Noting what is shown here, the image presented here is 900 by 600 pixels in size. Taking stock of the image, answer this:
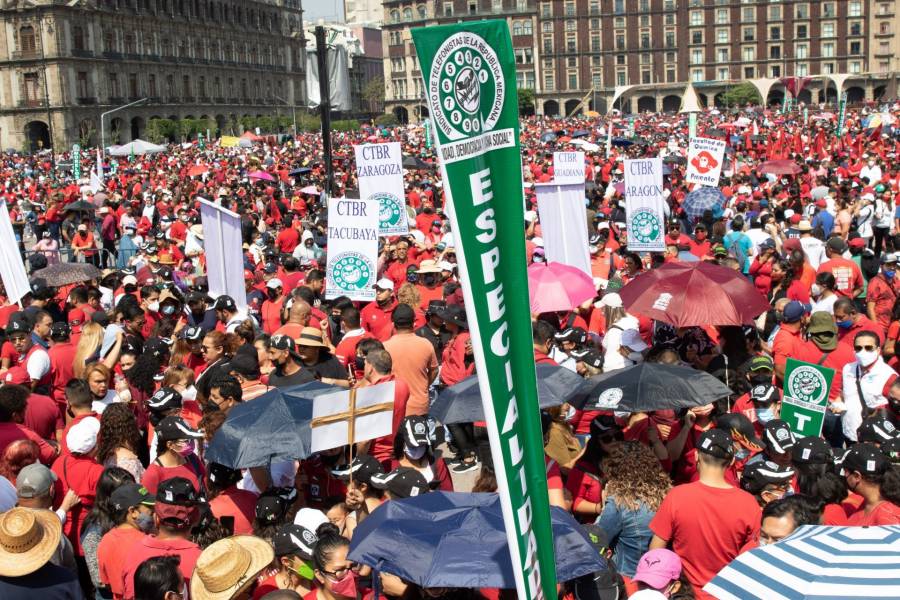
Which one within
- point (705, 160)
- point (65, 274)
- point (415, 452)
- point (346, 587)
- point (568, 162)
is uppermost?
point (568, 162)

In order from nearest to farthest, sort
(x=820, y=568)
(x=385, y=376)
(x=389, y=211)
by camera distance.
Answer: (x=820, y=568) < (x=385, y=376) < (x=389, y=211)

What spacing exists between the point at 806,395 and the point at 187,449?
342cm

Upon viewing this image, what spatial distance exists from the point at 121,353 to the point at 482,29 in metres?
5.82

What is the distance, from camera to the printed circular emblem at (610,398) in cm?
559

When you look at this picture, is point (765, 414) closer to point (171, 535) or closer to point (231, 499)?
point (231, 499)

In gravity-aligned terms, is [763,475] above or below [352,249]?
below

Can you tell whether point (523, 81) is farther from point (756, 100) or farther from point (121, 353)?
point (121, 353)

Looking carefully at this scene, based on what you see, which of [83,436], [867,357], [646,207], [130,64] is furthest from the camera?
[130,64]

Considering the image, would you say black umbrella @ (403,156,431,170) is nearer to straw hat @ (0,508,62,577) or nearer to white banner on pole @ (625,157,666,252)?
white banner on pole @ (625,157,666,252)

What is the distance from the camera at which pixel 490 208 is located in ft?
9.08

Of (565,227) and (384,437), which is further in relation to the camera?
(565,227)

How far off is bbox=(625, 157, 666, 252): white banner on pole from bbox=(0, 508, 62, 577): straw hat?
26.0 ft

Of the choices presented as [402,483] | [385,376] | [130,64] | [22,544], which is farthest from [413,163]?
[130,64]

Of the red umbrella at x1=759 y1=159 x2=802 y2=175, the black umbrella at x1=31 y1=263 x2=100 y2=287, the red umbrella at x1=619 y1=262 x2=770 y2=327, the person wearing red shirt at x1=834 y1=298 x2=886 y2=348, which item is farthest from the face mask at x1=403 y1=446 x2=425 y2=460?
the red umbrella at x1=759 y1=159 x2=802 y2=175
